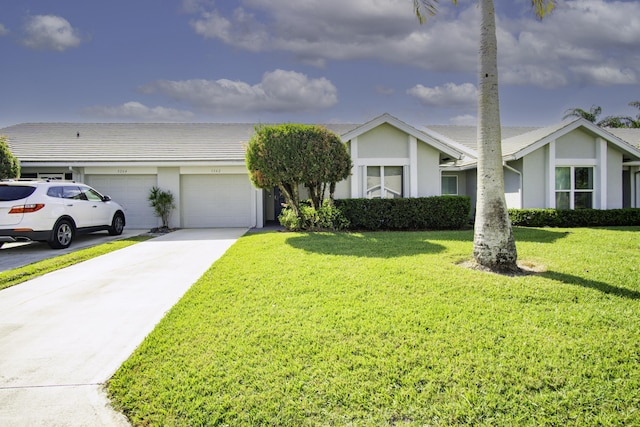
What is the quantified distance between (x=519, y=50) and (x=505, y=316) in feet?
42.7

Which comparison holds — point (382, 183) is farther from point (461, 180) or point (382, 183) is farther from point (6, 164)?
point (6, 164)

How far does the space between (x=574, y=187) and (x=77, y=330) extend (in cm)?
1710

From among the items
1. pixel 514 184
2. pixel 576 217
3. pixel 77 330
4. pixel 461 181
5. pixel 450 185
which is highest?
pixel 461 181

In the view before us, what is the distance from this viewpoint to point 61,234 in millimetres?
9414

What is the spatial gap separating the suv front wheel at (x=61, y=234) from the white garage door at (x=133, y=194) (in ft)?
16.7

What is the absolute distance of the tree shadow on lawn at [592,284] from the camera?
15.5ft

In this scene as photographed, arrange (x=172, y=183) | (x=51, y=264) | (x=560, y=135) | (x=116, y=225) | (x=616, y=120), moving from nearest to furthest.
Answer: (x=51, y=264)
(x=116, y=225)
(x=560, y=135)
(x=172, y=183)
(x=616, y=120)

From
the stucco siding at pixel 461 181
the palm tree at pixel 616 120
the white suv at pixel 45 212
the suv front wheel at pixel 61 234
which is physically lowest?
the suv front wheel at pixel 61 234

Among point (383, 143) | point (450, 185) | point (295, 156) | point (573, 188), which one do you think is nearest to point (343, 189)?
point (383, 143)

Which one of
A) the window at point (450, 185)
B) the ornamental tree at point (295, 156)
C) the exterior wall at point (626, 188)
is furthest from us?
the window at point (450, 185)

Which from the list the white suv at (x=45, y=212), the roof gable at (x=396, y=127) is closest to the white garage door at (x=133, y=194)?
the white suv at (x=45, y=212)

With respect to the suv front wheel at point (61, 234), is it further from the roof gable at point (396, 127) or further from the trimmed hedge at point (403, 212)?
the roof gable at point (396, 127)

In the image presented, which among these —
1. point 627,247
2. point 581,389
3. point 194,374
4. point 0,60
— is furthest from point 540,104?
point 0,60

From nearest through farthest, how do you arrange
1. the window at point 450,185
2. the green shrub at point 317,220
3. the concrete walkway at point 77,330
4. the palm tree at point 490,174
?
the concrete walkway at point 77,330, the palm tree at point 490,174, the green shrub at point 317,220, the window at point 450,185
